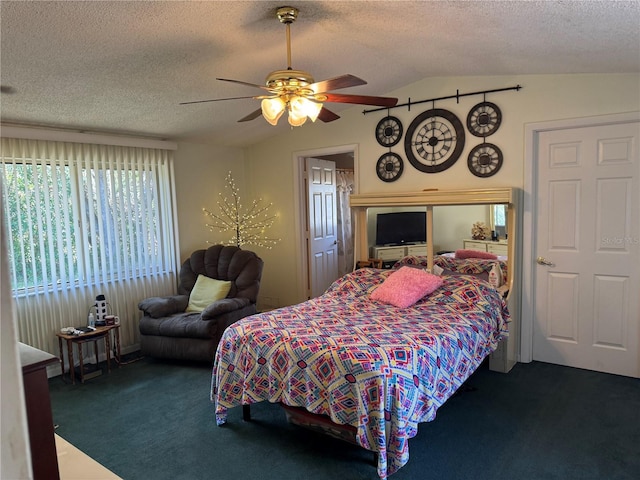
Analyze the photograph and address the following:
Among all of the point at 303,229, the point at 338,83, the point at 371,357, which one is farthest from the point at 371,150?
the point at 371,357

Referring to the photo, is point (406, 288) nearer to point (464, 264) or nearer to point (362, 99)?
point (464, 264)

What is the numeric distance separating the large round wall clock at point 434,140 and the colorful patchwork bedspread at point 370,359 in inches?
52.5

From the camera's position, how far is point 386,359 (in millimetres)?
2445

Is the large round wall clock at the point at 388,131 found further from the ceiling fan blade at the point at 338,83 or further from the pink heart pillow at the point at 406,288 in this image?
the ceiling fan blade at the point at 338,83

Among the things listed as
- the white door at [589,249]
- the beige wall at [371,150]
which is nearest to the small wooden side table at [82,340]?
the beige wall at [371,150]

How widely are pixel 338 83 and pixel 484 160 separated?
7.35 feet

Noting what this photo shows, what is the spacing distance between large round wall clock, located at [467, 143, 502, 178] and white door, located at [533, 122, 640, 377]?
350mm

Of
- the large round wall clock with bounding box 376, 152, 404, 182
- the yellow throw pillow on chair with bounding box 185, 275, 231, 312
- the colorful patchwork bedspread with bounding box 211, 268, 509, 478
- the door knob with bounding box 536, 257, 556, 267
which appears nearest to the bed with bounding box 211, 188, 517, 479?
the colorful patchwork bedspread with bounding box 211, 268, 509, 478

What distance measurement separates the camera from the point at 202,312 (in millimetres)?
4305

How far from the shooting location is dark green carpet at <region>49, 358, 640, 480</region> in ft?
8.21

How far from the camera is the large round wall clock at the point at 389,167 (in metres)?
4.62

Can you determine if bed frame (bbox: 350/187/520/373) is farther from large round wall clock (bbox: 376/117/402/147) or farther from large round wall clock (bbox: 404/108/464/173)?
large round wall clock (bbox: 376/117/402/147)

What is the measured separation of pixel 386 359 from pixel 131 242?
10.7ft

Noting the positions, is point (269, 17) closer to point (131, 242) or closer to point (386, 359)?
point (386, 359)
